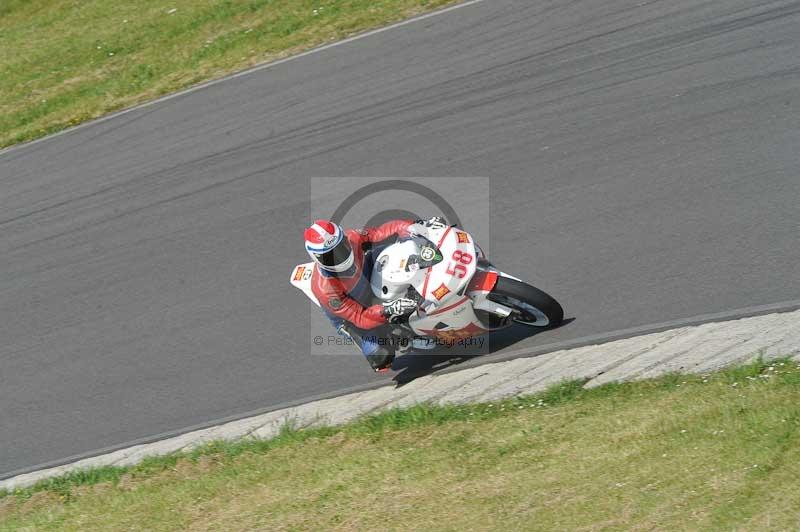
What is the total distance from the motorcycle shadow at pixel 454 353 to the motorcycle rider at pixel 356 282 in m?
0.43

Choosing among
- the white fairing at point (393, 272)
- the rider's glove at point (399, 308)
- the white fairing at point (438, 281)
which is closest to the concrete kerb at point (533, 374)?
the white fairing at point (438, 281)

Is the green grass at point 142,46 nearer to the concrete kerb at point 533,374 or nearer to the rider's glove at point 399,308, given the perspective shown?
the concrete kerb at point 533,374

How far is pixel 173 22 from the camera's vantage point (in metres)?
19.1

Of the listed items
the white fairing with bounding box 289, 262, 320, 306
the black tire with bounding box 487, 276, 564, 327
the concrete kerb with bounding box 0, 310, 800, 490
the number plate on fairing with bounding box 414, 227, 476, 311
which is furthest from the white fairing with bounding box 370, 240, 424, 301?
the concrete kerb with bounding box 0, 310, 800, 490

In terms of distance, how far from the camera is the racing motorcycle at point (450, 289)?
8.24 m

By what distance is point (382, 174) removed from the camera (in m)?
12.2

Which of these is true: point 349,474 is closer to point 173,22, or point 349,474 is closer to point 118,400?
point 118,400

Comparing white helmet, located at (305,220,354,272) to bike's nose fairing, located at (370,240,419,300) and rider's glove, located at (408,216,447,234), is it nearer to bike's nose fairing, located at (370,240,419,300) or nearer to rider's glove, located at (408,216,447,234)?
bike's nose fairing, located at (370,240,419,300)

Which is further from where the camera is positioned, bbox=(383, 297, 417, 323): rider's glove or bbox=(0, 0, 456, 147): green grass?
bbox=(0, 0, 456, 147): green grass

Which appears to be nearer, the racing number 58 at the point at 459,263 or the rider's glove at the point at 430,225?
the racing number 58 at the point at 459,263

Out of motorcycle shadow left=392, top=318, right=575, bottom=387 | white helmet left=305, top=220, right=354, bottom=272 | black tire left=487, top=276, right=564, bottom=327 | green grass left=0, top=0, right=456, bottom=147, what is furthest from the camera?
green grass left=0, top=0, right=456, bottom=147

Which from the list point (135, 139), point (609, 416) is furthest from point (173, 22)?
point (609, 416)

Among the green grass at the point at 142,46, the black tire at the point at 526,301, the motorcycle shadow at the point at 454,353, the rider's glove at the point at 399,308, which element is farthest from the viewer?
the green grass at the point at 142,46

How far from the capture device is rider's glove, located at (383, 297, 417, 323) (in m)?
8.16
